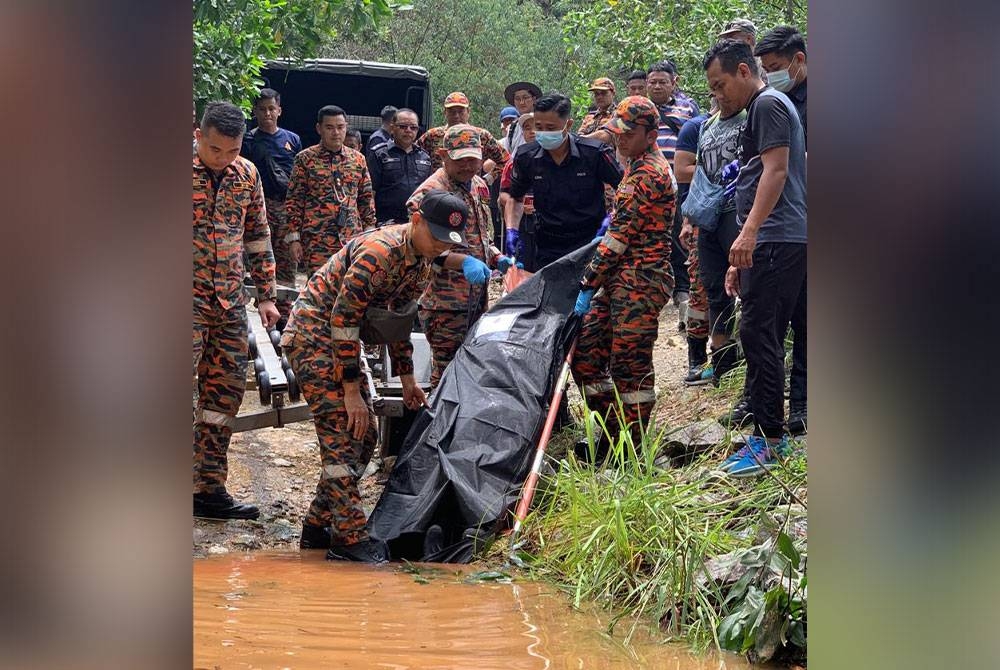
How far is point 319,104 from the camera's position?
13914mm

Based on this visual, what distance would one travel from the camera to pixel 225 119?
16.8ft

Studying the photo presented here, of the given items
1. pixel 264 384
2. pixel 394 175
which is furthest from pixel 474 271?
pixel 394 175

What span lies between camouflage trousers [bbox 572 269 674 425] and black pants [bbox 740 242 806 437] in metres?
0.84

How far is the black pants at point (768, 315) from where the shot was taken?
500cm

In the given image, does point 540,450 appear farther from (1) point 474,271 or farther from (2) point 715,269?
(2) point 715,269

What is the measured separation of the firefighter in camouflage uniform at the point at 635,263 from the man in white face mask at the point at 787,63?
613mm

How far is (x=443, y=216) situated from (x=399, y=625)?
1686 millimetres

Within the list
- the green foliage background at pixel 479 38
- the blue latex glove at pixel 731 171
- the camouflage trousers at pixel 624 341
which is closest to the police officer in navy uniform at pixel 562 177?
the blue latex glove at pixel 731 171

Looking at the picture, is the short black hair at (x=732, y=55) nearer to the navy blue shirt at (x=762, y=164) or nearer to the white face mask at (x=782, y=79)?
the navy blue shirt at (x=762, y=164)
